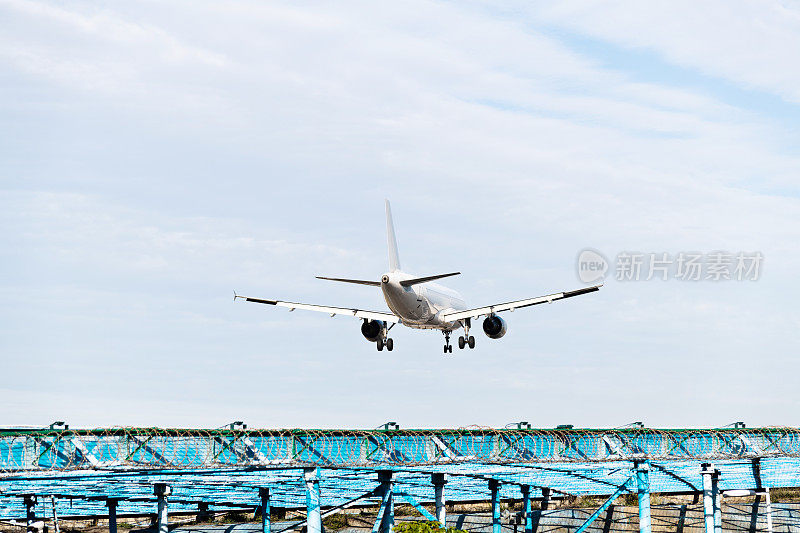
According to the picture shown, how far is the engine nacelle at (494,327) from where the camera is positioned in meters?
84.6

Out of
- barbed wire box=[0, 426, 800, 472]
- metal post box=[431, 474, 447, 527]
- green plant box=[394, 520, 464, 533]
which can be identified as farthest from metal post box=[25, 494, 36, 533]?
green plant box=[394, 520, 464, 533]

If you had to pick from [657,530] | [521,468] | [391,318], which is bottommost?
[657,530]

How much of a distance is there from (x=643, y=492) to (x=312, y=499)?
19701 mm

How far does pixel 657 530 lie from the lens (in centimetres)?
8400

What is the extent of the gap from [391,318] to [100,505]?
92.3ft

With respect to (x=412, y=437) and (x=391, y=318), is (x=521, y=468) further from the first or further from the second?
(x=391, y=318)

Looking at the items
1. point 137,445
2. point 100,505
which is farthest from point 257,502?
point 137,445

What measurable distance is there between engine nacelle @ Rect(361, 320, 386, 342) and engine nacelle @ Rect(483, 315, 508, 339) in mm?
8703

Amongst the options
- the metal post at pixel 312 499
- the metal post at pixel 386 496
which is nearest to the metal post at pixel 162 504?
the metal post at pixel 312 499

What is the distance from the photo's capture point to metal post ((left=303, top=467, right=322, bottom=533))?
50188 millimetres

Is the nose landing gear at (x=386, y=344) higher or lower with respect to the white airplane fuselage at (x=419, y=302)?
lower

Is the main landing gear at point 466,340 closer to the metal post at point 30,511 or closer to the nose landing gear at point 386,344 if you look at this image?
the nose landing gear at point 386,344

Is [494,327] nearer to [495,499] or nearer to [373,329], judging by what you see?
[373,329]

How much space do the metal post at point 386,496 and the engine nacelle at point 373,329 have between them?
1177 inches
